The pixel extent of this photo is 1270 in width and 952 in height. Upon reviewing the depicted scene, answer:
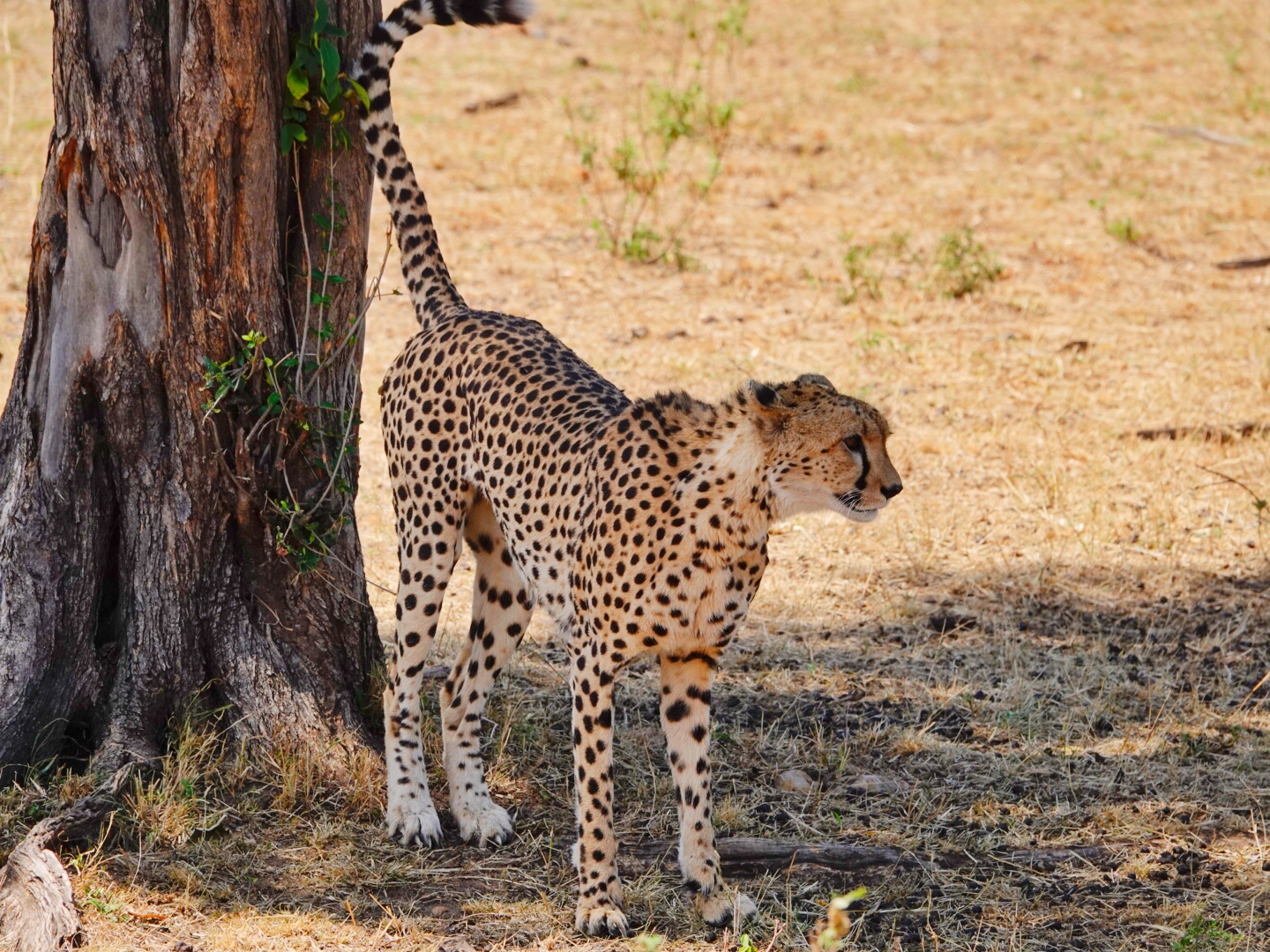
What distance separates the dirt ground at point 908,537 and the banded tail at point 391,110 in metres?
1.50

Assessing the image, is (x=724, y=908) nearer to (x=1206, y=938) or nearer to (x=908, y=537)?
(x=1206, y=938)

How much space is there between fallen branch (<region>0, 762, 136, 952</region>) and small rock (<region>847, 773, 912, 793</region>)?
225 centimetres

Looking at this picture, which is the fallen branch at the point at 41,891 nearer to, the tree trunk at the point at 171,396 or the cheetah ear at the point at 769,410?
the tree trunk at the point at 171,396

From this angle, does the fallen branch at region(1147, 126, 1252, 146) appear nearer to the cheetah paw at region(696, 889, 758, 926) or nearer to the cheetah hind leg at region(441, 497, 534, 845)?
the cheetah hind leg at region(441, 497, 534, 845)

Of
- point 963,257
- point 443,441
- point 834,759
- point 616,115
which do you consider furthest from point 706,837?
point 616,115

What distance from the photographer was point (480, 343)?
14.4 ft

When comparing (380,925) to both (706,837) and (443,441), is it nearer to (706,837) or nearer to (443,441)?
(706,837)

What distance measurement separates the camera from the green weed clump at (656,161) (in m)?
9.50

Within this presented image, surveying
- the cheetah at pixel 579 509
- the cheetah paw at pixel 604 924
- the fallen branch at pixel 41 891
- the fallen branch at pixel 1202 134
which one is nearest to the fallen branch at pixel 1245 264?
the fallen branch at pixel 1202 134

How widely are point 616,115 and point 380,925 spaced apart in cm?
903

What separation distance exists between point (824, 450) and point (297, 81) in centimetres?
177

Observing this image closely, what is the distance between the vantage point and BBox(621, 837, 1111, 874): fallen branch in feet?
13.6

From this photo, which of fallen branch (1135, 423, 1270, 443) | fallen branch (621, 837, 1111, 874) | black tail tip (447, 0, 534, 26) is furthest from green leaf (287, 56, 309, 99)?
fallen branch (1135, 423, 1270, 443)

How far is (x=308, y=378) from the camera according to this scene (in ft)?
14.2
